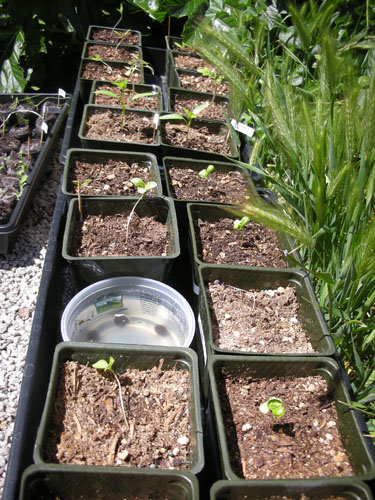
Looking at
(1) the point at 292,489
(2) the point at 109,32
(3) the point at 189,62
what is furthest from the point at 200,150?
(2) the point at 109,32

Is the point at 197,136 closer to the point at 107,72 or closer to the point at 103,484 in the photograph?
the point at 107,72

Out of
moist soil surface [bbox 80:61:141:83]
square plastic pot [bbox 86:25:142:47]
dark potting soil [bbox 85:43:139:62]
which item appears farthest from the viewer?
square plastic pot [bbox 86:25:142:47]

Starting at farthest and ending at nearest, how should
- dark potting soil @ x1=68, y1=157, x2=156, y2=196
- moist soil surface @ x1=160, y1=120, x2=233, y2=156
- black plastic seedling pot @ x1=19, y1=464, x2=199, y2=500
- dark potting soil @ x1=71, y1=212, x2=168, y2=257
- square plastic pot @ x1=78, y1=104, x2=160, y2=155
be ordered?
moist soil surface @ x1=160, y1=120, x2=233, y2=156 → square plastic pot @ x1=78, y1=104, x2=160, y2=155 → dark potting soil @ x1=68, y1=157, x2=156, y2=196 → dark potting soil @ x1=71, y1=212, x2=168, y2=257 → black plastic seedling pot @ x1=19, y1=464, x2=199, y2=500

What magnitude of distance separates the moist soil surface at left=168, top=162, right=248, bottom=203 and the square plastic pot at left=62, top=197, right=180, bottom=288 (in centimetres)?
16

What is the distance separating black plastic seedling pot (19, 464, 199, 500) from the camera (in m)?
0.86

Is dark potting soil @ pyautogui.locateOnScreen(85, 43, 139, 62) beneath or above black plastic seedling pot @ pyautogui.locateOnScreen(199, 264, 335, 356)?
above

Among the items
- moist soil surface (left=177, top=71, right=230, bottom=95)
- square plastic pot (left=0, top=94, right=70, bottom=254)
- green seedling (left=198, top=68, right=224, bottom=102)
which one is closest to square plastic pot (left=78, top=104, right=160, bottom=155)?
square plastic pot (left=0, top=94, right=70, bottom=254)

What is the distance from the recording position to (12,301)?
1.72m

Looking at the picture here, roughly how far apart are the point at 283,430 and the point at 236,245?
72cm

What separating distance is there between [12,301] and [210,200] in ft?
3.01

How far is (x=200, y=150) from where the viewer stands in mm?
2006

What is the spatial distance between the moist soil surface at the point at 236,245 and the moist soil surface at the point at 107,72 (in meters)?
1.35

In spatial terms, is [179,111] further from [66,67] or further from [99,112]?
[66,67]

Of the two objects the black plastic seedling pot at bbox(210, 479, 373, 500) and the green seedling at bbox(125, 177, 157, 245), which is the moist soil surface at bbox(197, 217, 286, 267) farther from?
the black plastic seedling pot at bbox(210, 479, 373, 500)
